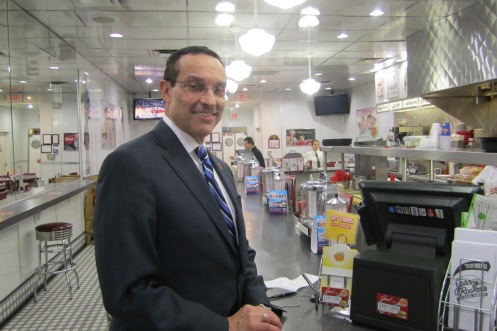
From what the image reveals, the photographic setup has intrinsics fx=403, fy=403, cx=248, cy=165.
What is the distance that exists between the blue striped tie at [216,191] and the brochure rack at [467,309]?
57 cm

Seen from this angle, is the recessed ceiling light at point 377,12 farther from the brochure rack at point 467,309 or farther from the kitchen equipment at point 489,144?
the brochure rack at point 467,309

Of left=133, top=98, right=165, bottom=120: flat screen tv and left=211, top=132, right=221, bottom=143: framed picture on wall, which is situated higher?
left=133, top=98, right=165, bottom=120: flat screen tv

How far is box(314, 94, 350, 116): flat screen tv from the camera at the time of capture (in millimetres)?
12070

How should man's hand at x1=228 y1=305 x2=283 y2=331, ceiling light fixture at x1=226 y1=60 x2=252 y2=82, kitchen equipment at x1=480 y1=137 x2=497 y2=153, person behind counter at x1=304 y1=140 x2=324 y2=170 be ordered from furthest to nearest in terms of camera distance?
person behind counter at x1=304 y1=140 x2=324 y2=170, ceiling light fixture at x1=226 y1=60 x2=252 y2=82, kitchen equipment at x1=480 y1=137 x2=497 y2=153, man's hand at x1=228 y1=305 x2=283 y2=331

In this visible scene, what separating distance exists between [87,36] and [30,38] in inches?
27.7

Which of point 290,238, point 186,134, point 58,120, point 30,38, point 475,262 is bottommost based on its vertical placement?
point 290,238

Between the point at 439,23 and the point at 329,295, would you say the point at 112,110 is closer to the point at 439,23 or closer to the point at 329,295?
the point at 439,23

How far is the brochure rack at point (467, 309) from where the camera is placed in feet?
3.15

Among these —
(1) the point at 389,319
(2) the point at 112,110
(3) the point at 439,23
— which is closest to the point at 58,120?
(2) the point at 112,110

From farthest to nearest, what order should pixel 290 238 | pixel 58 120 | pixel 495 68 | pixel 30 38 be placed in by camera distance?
pixel 58 120
pixel 30 38
pixel 495 68
pixel 290 238

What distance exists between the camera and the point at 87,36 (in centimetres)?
556

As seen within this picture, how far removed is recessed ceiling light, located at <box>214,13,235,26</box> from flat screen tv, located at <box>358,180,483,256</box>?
12.9 ft

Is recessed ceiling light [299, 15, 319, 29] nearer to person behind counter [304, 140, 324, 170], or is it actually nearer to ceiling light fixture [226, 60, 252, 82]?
ceiling light fixture [226, 60, 252, 82]

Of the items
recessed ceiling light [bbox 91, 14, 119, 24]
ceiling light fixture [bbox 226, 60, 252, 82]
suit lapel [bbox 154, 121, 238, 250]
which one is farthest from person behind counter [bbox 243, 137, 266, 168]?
suit lapel [bbox 154, 121, 238, 250]
